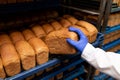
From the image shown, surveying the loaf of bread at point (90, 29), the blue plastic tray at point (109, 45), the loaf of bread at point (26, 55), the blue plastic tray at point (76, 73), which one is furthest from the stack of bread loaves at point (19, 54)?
the blue plastic tray at point (109, 45)

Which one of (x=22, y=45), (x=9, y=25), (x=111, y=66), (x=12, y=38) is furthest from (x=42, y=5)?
(x=111, y=66)

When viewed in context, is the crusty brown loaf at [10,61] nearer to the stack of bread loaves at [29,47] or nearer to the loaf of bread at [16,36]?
the stack of bread loaves at [29,47]

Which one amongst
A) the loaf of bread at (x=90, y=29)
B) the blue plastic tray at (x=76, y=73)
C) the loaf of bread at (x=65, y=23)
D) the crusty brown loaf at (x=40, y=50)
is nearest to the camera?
the crusty brown loaf at (x=40, y=50)

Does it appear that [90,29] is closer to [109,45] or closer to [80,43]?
[80,43]

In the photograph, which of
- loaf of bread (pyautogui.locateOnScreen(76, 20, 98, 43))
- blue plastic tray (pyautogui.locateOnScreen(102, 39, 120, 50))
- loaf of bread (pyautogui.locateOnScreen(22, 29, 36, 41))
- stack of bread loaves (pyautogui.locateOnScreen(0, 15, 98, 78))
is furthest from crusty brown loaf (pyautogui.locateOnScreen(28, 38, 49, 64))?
blue plastic tray (pyautogui.locateOnScreen(102, 39, 120, 50))

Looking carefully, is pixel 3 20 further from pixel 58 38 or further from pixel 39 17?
pixel 58 38

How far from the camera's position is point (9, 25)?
145 cm

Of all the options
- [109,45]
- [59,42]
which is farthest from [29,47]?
[109,45]

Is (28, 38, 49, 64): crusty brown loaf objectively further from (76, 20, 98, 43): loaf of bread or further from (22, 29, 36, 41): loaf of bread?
(76, 20, 98, 43): loaf of bread

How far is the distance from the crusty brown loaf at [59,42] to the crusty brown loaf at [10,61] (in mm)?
266

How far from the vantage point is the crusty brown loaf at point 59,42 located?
112 cm

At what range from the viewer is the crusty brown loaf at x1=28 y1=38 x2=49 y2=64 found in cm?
109

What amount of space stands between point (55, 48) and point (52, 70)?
0.96ft

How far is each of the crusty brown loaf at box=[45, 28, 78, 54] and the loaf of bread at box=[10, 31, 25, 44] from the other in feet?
0.83
